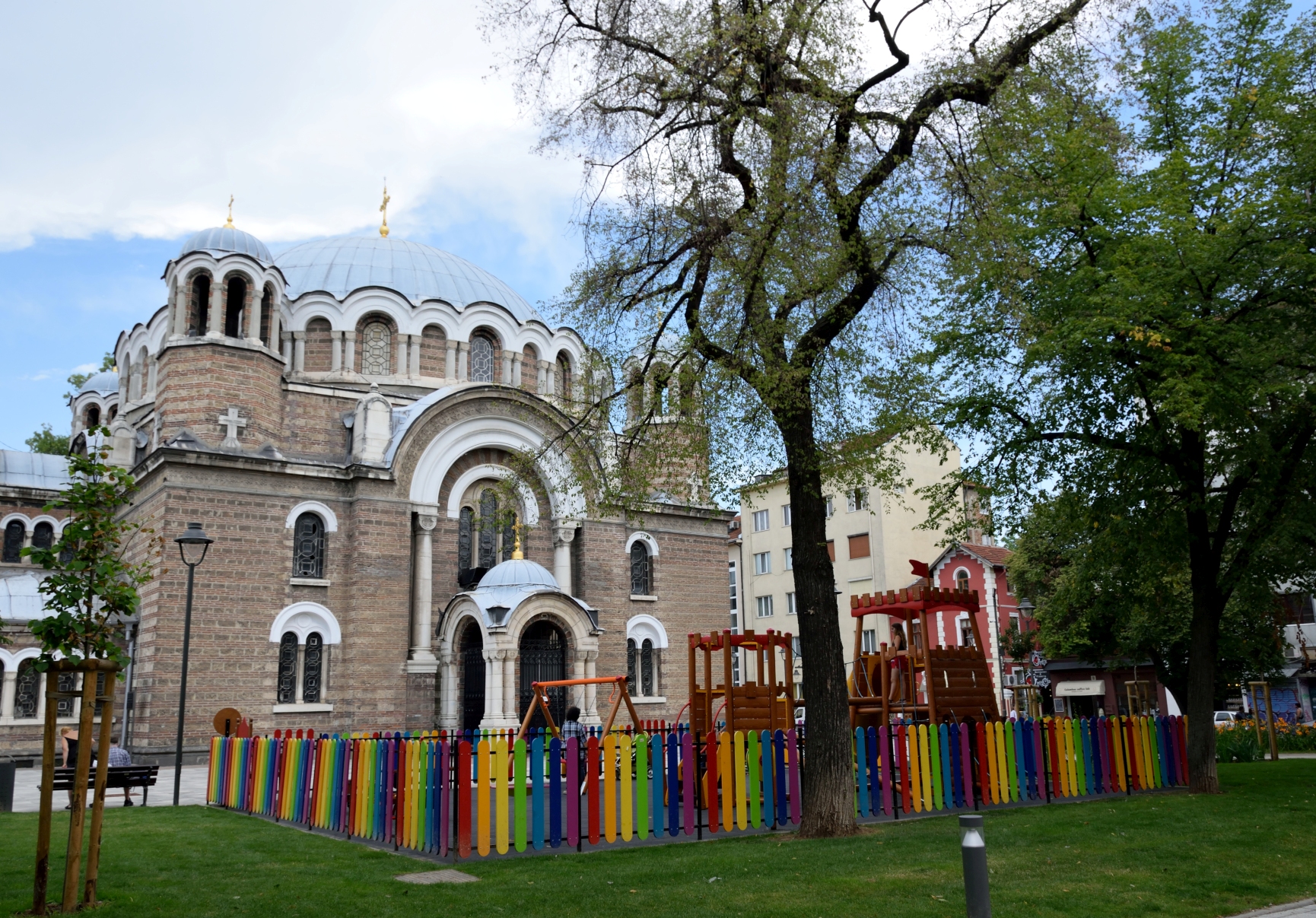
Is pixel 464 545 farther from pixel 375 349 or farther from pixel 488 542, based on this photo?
pixel 375 349

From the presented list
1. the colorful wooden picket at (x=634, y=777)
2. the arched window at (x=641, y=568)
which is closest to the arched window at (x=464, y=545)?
the arched window at (x=641, y=568)

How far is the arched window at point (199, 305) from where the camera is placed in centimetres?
2595

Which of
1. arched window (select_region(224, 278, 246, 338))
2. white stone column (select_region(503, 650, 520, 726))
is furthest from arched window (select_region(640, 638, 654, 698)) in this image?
arched window (select_region(224, 278, 246, 338))

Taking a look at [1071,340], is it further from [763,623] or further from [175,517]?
[763,623]

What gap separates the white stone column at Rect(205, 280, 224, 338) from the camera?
25.4m

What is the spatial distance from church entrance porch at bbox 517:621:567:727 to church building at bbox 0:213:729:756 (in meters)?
0.06

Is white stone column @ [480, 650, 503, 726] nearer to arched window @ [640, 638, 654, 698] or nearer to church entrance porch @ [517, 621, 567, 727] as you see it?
church entrance porch @ [517, 621, 567, 727]

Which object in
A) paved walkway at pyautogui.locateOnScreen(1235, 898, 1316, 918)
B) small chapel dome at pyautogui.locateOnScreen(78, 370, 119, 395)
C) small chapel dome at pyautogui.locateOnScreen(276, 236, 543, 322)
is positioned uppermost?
small chapel dome at pyautogui.locateOnScreen(276, 236, 543, 322)

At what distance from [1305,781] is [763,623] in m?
35.8

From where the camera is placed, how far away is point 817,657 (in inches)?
448

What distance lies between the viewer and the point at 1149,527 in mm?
15562

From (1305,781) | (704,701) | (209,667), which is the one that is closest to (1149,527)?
(1305,781)

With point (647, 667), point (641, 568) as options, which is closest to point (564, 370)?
point (641, 568)

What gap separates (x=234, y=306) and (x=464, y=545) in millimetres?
8671
